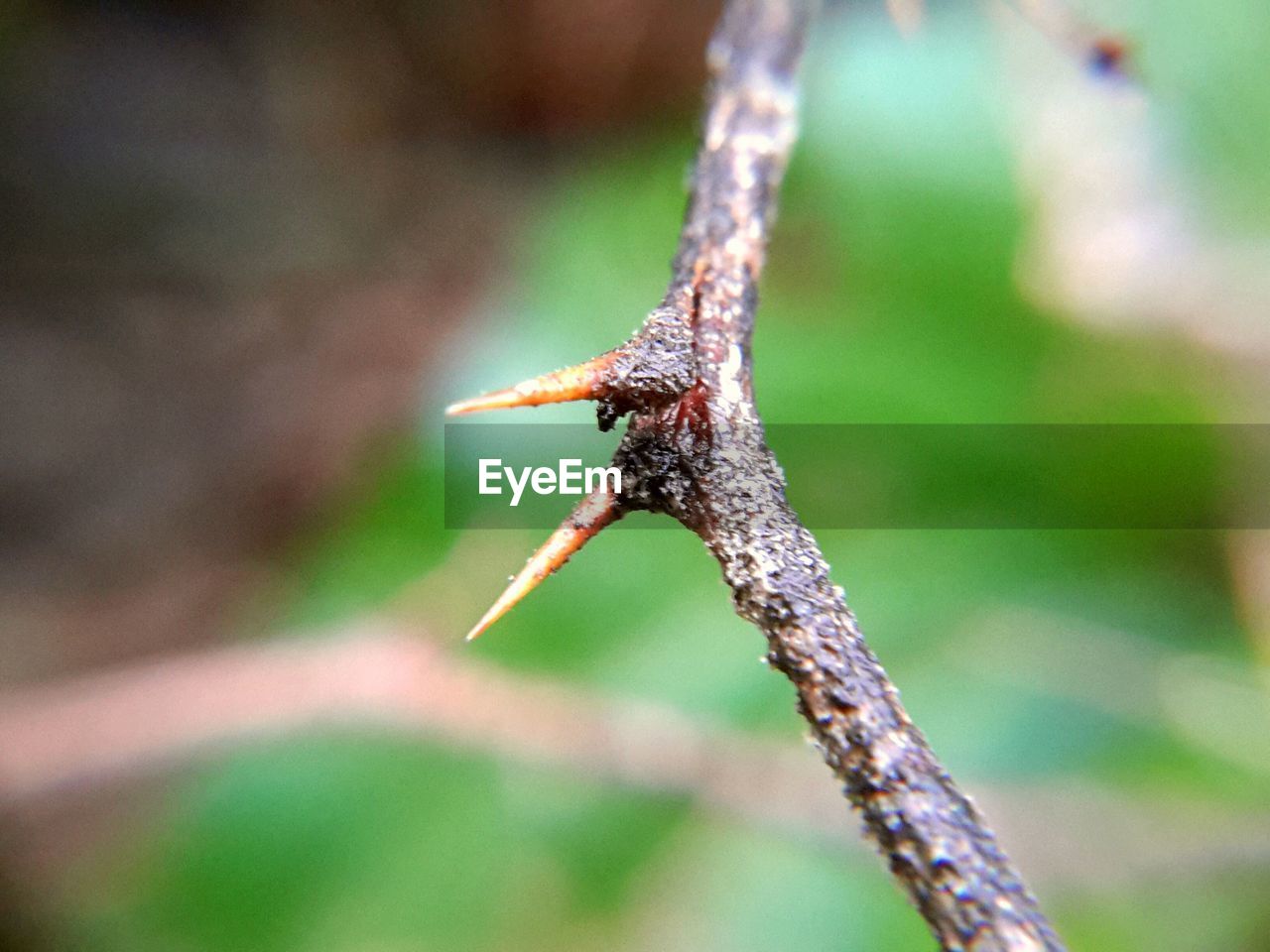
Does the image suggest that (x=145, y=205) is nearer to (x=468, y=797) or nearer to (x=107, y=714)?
(x=107, y=714)

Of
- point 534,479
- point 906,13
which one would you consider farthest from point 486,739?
point 906,13

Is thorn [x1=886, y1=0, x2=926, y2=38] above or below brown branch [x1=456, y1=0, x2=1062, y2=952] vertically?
above

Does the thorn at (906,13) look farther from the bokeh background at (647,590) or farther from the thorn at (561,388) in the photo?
the thorn at (561,388)

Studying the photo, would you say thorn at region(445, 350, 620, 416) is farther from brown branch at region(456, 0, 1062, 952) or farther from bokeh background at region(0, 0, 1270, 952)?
bokeh background at region(0, 0, 1270, 952)

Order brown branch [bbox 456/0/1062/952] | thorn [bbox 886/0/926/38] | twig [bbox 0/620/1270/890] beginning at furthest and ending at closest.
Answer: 1. twig [bbox 0/620/1270/890]
2. thorn [bbox 886/0/926/38]
3. brown branch [bbox 456/0/1062/952]

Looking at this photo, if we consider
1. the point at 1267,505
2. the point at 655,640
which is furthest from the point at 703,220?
the point at 1267,505

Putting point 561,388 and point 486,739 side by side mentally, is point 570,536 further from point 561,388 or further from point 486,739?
point 486,739

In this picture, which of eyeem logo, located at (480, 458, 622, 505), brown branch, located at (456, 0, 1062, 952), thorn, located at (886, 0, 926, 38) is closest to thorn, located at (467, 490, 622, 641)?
brown branch, located at (456, 0, 1062, 952)
